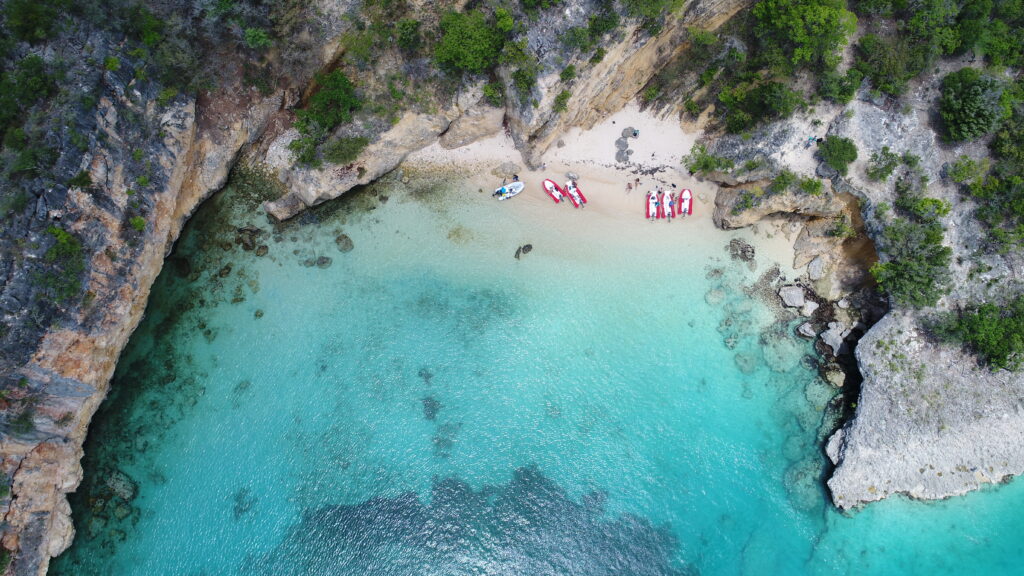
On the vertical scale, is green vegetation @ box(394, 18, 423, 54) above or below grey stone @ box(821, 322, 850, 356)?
above

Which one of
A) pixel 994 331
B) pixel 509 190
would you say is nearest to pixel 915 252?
pixel 994 331

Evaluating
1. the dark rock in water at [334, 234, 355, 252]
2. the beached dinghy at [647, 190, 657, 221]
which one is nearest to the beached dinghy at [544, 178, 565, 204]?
the beached dinghy at [647, 190, 657, 221]

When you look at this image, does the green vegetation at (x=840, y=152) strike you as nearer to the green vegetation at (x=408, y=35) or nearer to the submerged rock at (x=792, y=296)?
the submerged rock at (x=792, y=296)

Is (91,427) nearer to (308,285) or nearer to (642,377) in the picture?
(308,285)

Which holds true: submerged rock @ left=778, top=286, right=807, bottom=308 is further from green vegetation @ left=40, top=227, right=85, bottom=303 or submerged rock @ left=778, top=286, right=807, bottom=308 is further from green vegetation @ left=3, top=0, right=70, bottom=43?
green vegetation @ left=3, top=0, right=70, bottom=43

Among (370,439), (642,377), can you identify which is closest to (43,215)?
(370,439)

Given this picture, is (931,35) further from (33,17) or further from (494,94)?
(33,17)
